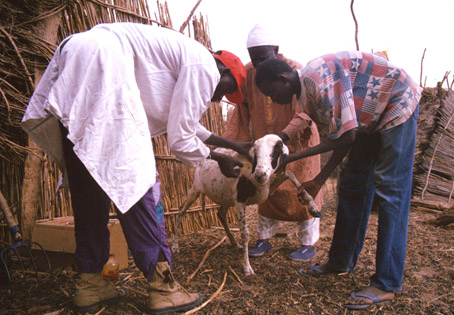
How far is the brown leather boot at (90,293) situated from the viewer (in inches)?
95.5

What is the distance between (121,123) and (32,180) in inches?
81.7

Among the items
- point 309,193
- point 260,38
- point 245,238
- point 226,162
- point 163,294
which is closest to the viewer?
point 163,294

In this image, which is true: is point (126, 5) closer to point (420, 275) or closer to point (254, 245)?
point (254, 245)

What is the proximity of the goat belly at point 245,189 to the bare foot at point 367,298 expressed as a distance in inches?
50.2

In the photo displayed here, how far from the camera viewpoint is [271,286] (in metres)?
3.07

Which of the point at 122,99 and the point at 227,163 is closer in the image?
the point at 122,99

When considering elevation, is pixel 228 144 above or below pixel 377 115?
below

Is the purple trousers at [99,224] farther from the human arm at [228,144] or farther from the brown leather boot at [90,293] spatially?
the human arm at [228,144]

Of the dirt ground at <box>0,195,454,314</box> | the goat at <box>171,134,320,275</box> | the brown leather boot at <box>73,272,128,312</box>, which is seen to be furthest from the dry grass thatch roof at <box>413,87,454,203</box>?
the brown leather boot at <box>73,272,128,312</box>

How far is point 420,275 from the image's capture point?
326 centimetres

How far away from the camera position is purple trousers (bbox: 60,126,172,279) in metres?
2.28

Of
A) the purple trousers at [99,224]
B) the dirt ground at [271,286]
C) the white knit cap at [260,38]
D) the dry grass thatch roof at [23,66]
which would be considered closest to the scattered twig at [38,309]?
the dirt ground at [271,286]

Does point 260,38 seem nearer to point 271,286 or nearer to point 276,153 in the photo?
point 276,153

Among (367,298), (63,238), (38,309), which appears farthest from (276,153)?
(38,309)
